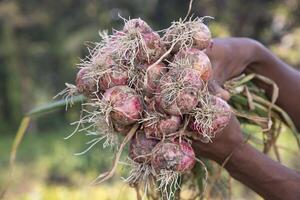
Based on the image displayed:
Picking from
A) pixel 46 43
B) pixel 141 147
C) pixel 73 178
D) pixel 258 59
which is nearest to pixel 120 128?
pixel 141 147

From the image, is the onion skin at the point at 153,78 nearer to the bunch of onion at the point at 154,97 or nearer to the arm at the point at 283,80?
the bunch of onion at the point at 154,97

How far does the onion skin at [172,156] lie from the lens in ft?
4.25

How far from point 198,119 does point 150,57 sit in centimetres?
16

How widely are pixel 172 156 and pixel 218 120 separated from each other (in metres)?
0.12

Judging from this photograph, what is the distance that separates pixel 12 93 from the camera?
17.1m

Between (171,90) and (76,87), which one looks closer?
(171,90)

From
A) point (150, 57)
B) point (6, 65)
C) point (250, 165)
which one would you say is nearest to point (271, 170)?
point (250, 165)

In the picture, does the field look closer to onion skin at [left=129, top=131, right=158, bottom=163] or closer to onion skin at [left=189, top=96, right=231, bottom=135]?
onion skin at [left=129, top=131, right=158, bottom=163]

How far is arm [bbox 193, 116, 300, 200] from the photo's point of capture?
140 cm

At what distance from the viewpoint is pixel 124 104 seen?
4.23ft

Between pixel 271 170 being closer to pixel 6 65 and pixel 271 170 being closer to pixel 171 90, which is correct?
pixel 171 90

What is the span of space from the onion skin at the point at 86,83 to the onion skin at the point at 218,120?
21 centimetres

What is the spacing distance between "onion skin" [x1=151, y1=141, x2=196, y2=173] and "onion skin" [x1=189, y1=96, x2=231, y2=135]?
0.04 meters

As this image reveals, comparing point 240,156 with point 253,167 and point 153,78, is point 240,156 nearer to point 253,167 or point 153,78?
point 253,167
